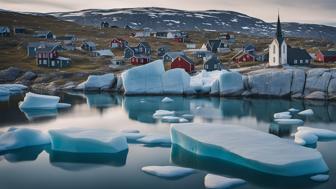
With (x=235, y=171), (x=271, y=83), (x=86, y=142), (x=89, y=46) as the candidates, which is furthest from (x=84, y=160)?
(x=89, y=46)

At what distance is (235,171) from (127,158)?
712 centimetres

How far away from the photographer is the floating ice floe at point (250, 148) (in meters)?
21.8

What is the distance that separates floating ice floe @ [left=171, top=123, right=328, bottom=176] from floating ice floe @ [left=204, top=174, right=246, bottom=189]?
2033mm

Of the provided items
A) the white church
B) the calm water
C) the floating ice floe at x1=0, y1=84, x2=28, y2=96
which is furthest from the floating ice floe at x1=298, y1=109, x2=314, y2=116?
the floating ice floe at x1=0, y1=84, x2=28, y2=96

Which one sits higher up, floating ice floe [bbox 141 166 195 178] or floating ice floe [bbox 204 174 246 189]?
floating ice floe [bbox 204 174 246 189]

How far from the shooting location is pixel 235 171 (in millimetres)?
23016

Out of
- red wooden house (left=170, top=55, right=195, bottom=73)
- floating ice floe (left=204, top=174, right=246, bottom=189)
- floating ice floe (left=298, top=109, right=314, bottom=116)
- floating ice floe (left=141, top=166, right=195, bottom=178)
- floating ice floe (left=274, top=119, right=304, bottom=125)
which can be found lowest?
floating ice floe (left=298, top=109, right=314, bottom=116)

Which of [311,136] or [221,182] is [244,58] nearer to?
[311,136]

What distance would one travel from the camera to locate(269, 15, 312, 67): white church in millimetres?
71125

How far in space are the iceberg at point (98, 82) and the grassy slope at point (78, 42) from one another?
1149 centimetres

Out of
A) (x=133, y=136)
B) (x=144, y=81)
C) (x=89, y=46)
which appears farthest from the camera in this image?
(x=89, y=46)

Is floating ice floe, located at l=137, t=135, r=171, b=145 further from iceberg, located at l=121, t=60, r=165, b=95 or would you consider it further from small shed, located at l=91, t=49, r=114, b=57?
small shed, located at l=91, t=49, r=114, b=57

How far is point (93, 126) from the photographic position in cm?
3909

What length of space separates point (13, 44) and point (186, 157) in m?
96.6
